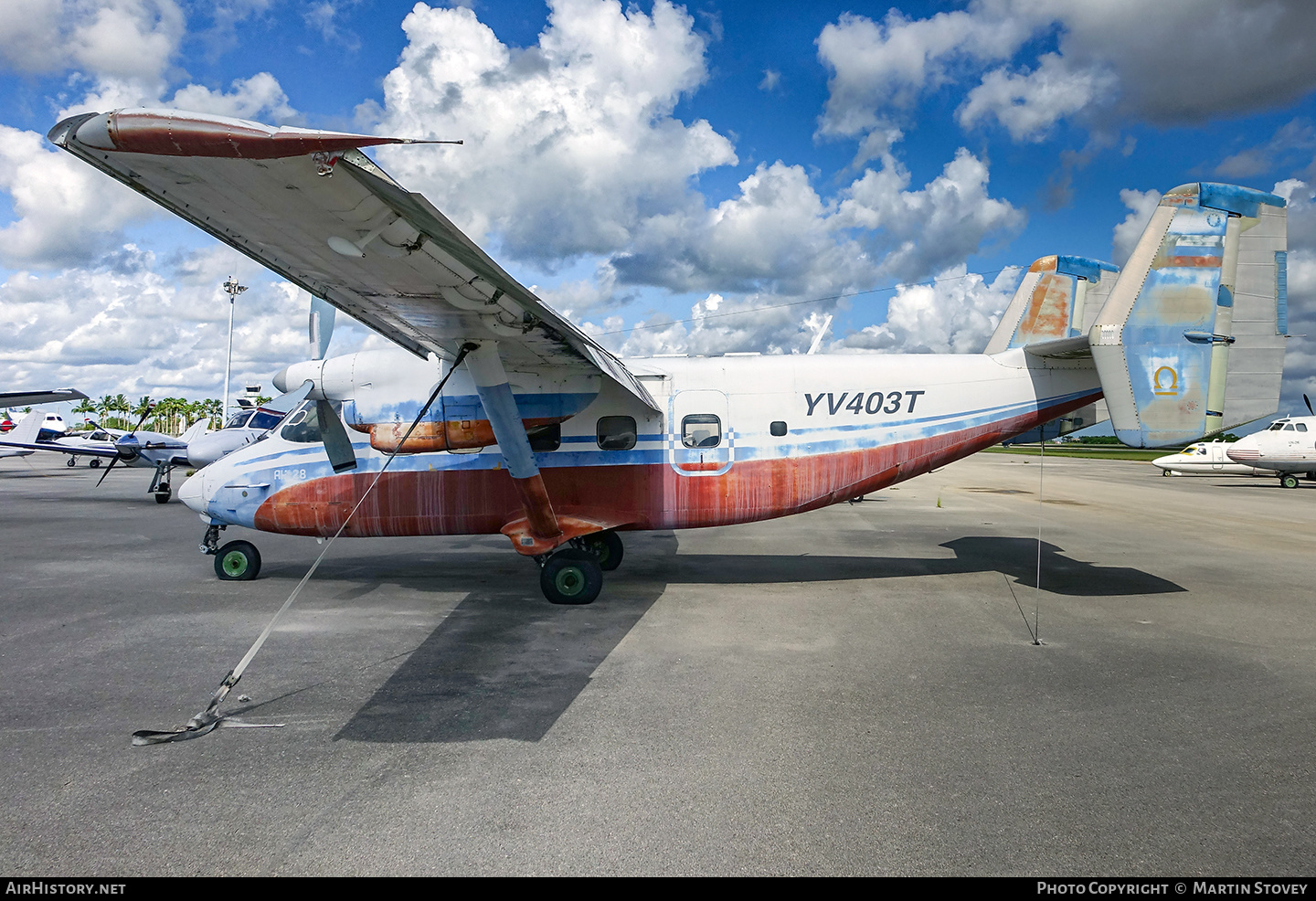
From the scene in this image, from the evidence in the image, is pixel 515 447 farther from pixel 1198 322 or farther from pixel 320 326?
pixel 1198 322

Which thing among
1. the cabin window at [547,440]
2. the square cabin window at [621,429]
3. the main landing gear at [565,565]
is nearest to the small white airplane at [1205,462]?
the main landing gear at [565,565]

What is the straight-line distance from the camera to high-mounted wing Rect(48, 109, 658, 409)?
11.2 feet

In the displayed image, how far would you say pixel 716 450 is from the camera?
30.6 ft

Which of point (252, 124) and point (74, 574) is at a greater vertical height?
point (252, 124)

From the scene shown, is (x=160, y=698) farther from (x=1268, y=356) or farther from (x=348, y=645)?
(x=1268, y=356)

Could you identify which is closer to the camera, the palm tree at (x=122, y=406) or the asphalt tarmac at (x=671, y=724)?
the asphalt tarmac at (x=671, y=724)

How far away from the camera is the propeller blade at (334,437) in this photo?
9000 mm

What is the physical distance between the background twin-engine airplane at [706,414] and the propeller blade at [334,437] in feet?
0.07

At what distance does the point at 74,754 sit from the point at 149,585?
6193 millimetres

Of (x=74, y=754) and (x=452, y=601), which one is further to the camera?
(x=452, y=601)

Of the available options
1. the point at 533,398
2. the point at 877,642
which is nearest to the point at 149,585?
the point at 533,398

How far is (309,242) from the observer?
4.79 metres

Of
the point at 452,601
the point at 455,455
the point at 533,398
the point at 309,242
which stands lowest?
the point at 452,601

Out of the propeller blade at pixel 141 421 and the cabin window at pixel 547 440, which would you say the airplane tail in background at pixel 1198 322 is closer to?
the cabin window at pixel 547 440
